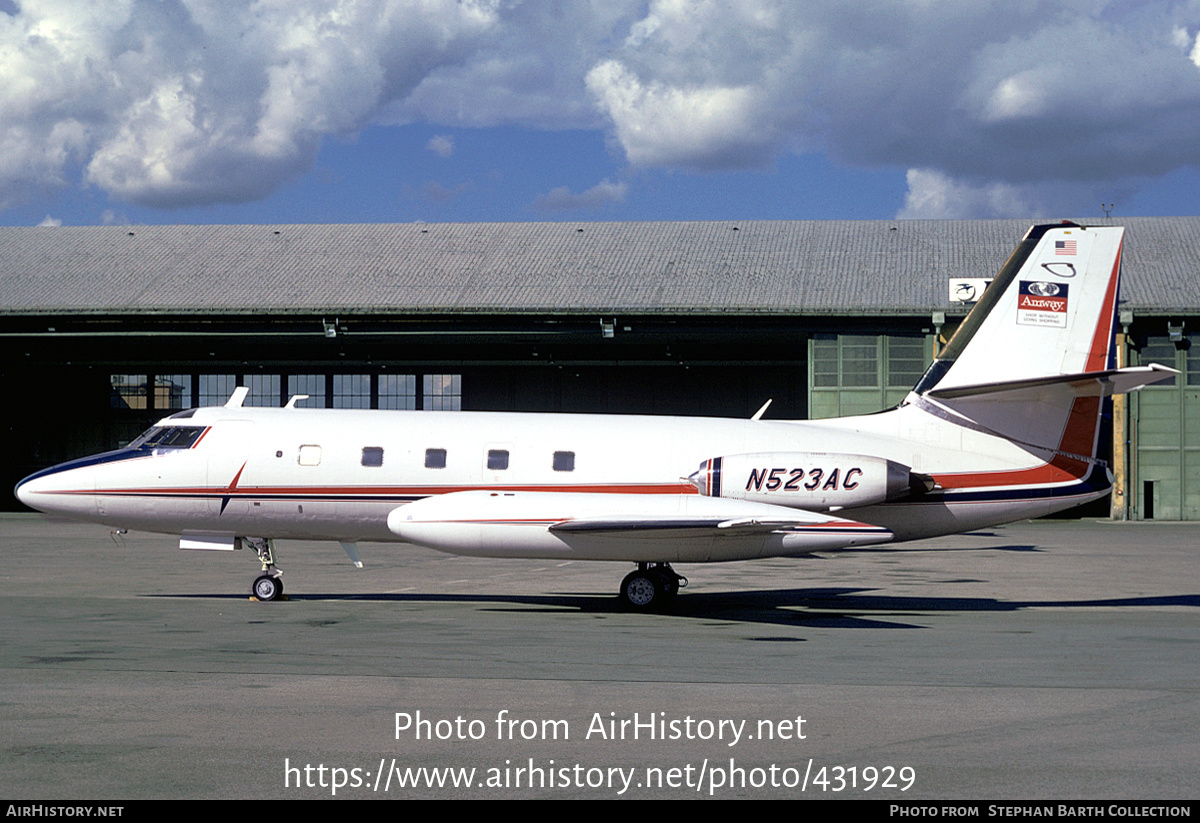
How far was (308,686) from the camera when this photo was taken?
1155 cm

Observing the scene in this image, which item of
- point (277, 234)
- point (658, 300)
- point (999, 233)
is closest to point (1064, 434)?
point (658, 300)

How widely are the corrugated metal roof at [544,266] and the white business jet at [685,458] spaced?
82.3 feet

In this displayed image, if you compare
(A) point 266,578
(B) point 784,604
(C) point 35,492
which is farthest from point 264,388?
(B) point 784,604

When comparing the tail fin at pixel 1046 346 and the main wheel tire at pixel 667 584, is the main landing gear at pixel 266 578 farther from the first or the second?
the tail fin at pixel 1046 346

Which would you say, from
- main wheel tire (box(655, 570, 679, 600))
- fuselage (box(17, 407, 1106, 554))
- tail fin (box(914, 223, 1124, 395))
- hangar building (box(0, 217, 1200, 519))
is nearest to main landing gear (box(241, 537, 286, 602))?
fuselage (box(17, 407, 1106, 554))

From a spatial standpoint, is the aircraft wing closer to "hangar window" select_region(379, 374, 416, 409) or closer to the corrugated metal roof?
the corrugated metal roof

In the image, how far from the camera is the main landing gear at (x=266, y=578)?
19.1m

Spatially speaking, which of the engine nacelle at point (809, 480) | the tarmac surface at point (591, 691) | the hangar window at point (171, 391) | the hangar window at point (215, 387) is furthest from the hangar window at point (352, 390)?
the engine nacelle at point (809, 480)

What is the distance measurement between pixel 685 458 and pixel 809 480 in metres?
2.04

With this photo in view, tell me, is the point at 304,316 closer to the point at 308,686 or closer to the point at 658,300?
the point at 658,300

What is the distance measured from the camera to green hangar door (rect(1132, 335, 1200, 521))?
149 ft

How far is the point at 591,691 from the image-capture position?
11.4 m

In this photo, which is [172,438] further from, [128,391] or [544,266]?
[128,391]

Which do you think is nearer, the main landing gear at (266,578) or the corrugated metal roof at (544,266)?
the main landing gear at (266,578)
